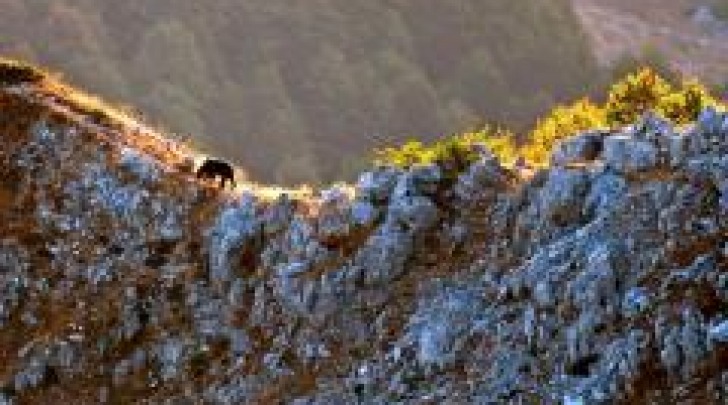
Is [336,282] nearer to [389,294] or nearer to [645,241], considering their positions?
[389,294]

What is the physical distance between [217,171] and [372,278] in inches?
343

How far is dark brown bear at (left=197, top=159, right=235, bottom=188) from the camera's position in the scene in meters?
43.2

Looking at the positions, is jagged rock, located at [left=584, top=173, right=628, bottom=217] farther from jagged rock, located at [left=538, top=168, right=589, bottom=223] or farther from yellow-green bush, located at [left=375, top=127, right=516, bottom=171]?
yellow-green bush, located at [left=375, top=127, right=516, bottom=171]

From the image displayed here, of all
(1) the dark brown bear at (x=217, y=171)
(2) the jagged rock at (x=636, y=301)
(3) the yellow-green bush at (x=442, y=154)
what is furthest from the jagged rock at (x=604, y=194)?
(1) the dark brown bear at (x=217, y=171)

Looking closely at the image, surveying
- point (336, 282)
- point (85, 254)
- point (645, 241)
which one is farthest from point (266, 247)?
point (645, 241)

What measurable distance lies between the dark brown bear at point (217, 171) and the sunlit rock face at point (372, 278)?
2.07ft

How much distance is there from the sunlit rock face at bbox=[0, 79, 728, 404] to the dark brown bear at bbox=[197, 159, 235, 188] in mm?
631

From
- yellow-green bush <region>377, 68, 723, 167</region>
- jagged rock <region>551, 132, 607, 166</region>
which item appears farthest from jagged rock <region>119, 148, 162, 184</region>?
jagged rock <region>551, 132, 607, 166</region>

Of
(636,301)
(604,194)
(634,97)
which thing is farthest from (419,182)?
(634,97)

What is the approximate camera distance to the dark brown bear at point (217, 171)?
43.2 meters

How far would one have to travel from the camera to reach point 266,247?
3947cm

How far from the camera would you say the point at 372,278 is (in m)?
36.9

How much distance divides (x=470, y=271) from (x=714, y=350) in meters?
7.95

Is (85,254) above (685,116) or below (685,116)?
below
